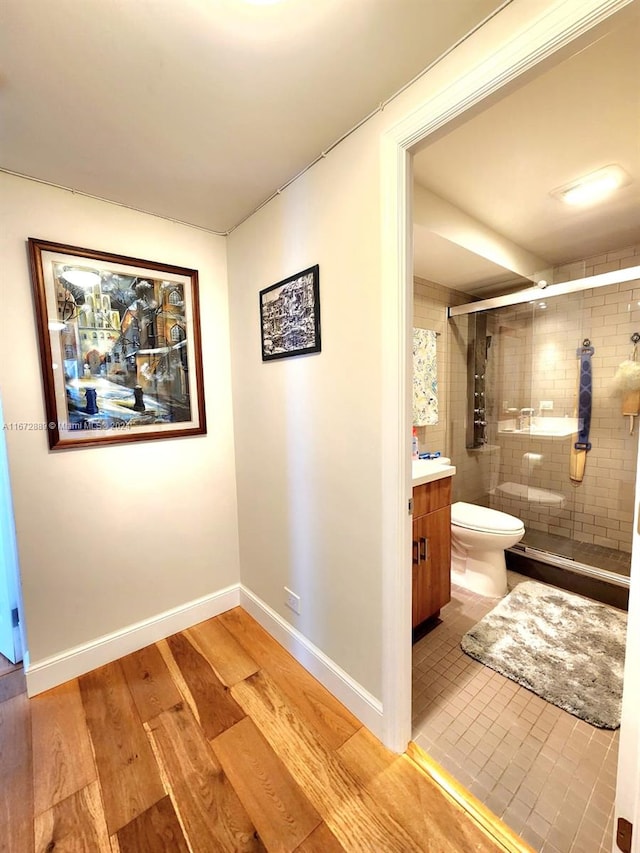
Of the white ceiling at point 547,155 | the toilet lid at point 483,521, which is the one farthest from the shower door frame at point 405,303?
the toilet lid at point 483,521

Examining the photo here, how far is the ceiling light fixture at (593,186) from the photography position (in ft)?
5.43

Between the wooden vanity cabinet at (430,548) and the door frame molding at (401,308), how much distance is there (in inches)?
19.5

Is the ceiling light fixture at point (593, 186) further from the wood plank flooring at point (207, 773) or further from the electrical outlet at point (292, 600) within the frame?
the wood plank flooring at point (207, 773)

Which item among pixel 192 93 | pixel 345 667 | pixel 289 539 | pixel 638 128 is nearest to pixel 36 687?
pixel 289 539

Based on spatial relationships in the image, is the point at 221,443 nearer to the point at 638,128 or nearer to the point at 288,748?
the point at 288,748

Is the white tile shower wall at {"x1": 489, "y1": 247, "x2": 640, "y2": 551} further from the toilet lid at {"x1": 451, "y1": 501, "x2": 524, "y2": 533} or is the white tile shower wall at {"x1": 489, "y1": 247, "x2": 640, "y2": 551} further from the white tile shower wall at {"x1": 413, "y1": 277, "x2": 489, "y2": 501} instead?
the toilet lid at {"x1": 451, "y1": 501, "x2": 524, "y2": 533}

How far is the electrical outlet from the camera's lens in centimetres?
175

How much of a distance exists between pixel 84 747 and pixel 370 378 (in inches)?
71.5

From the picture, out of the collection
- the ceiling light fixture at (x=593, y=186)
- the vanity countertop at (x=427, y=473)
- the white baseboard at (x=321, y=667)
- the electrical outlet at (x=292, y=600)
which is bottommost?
the white baseboard at (x=321, y=667)

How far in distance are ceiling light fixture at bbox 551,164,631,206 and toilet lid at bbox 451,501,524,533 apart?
1.90m

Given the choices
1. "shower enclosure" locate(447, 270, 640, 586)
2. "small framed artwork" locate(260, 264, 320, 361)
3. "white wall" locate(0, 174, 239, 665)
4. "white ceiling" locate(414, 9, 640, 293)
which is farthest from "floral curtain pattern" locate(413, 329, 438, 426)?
"white wall" locate(0, 174, 239, 665)

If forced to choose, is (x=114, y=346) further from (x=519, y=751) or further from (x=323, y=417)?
(x=519, y=751)

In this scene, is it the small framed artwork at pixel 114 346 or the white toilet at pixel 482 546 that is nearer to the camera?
the small framed artwork at pixel 114 346

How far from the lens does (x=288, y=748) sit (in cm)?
132
